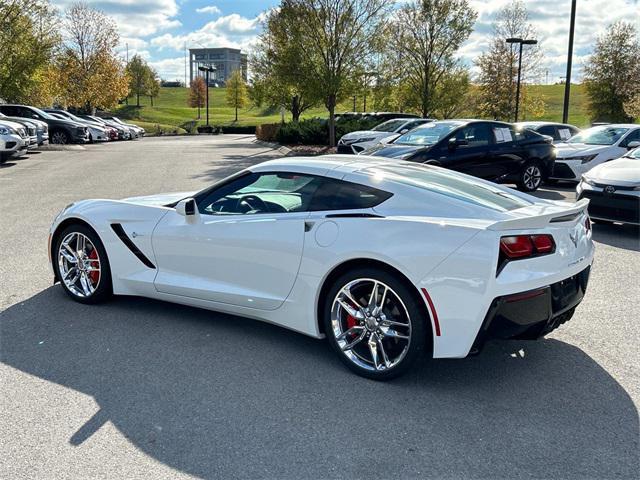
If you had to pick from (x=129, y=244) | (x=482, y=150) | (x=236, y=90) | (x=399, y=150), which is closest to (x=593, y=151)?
(x=482, y=150)

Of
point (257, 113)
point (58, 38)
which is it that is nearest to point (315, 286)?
point (58, 38)

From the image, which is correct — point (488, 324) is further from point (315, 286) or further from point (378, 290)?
point (315, 286)

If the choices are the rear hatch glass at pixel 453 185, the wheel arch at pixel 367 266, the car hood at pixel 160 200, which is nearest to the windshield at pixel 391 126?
the car hood at pixel 160 200

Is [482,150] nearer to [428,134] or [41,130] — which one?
[428,134]

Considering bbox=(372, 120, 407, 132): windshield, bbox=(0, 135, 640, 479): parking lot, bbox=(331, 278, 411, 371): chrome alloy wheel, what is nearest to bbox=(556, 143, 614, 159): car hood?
bbox=(372, 120, 407, 132): windshield

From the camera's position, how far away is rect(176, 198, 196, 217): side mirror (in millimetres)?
4570

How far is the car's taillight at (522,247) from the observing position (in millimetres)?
3398

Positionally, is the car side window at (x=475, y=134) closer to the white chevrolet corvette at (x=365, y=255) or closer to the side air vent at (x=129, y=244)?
the white chevrolet corvette at (x=365, y=255)

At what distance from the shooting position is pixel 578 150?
45.1ft

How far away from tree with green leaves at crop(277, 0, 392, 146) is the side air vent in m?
20.1

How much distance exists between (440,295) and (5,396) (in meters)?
2.66

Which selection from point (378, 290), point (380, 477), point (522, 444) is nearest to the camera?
point (380, 477)

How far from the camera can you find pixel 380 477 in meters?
2.78

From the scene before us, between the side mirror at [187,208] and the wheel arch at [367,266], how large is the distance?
4.30ft
